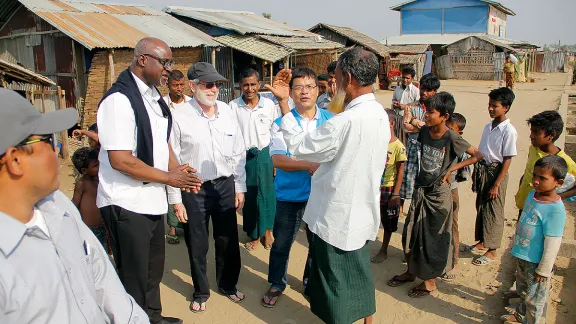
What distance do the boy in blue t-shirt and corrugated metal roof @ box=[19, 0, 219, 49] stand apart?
28.7 feet

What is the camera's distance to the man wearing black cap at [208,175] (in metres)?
3.31

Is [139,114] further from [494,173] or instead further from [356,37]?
[356,37]

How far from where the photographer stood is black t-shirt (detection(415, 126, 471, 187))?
3602mm

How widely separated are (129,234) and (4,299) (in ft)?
4.83

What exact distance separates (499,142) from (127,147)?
11.2 ft

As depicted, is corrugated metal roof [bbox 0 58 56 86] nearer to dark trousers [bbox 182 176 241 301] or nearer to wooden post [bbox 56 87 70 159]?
wooden post [bbox 56 87 70 159]

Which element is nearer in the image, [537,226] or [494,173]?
[537,226]

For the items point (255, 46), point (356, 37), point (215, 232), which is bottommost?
point (215, 232)

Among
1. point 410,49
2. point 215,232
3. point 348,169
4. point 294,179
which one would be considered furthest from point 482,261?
point 410,49

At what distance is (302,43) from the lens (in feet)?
52.4

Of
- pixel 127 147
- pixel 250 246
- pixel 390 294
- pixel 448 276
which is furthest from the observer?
pixel 250 246

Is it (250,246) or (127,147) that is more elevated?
(127,147)

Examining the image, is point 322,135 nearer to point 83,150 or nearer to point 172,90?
point 83,150

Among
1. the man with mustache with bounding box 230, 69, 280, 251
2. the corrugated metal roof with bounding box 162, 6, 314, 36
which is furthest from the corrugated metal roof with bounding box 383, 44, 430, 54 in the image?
the man with mustache with bounding box 230, 69, 280, 251
